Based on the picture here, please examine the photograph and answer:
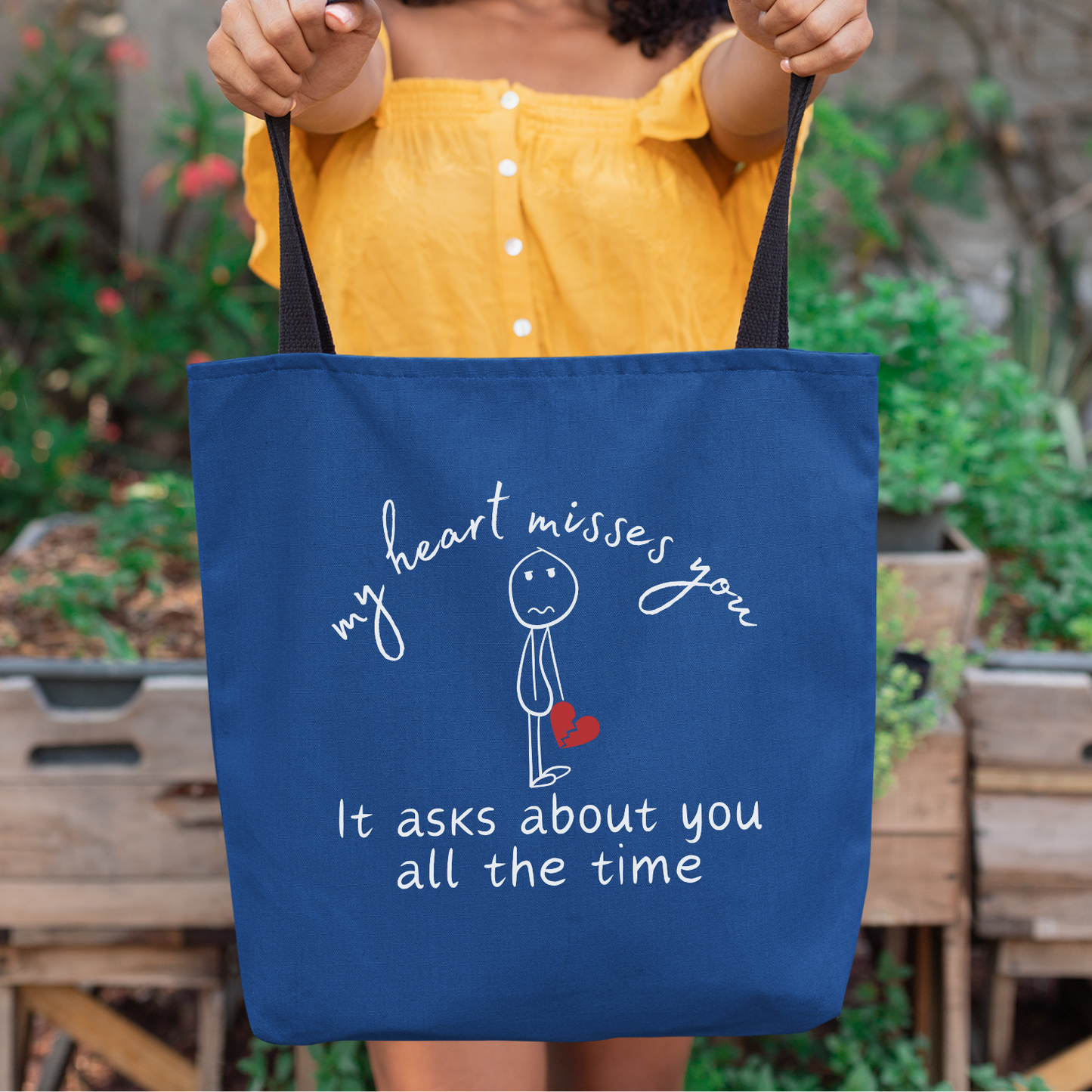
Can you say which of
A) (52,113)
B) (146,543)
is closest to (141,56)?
(52,113)

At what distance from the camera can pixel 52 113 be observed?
8.86 ft

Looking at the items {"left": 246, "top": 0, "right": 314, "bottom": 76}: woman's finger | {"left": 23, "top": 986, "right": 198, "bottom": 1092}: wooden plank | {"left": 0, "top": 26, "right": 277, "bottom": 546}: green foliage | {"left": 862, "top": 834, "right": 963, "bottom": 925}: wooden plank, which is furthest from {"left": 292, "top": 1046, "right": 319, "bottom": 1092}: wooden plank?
{"left": 0, "top": 26, "right": 277, "bottom": 546}: green foliage

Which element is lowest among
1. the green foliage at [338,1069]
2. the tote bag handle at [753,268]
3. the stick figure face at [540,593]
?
the green foliage at [338,1069]

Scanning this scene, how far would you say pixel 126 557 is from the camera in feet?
6.48

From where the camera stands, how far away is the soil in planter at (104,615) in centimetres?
175

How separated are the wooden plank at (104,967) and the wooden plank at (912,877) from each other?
3.48 ft

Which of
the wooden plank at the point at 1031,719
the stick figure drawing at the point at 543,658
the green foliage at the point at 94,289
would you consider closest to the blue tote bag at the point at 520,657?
the stick figure drawing at the point at 543,658

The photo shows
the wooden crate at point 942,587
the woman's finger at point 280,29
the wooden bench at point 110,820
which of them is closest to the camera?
the woman's finger at point 280,29

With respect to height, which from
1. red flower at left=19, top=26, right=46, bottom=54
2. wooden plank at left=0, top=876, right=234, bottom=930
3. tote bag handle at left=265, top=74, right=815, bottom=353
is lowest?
wooden plank at left=0, top=876, right=234, bottom=930

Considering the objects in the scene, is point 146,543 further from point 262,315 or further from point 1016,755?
point 1016,755

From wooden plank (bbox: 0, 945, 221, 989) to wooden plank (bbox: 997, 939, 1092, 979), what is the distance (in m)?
1.29

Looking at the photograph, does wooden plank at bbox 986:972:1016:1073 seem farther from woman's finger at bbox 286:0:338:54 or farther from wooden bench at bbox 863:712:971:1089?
woman's finger at bbox 286:0:338:54

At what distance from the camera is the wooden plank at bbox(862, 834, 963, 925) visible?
141 cm

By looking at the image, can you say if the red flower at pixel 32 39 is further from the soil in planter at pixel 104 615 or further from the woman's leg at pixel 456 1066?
the woman's leg at pixel 456 1066
